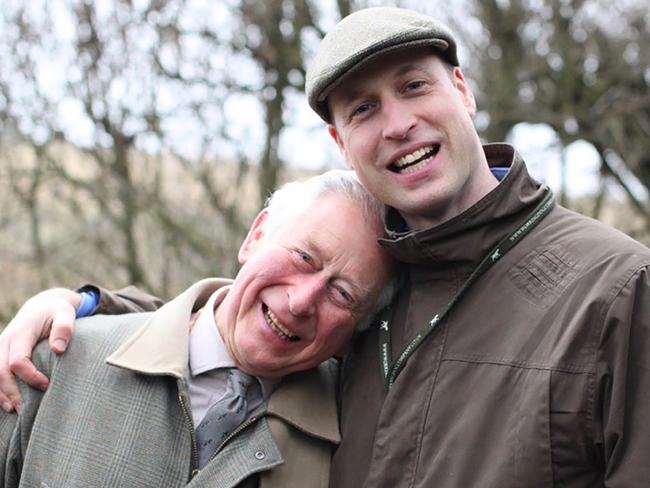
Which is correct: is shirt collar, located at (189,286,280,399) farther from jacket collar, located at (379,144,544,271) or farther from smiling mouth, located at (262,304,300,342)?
jacket collar, located at (379,144,544,271)

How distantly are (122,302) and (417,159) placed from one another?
51.5 inches

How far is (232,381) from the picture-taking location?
266 centimetres

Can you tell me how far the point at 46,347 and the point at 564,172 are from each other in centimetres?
629

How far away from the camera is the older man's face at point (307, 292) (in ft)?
8.45

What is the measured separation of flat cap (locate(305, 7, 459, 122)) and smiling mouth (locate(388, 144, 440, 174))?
0.28 metres

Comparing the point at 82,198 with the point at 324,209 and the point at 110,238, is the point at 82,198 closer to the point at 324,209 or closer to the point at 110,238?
the point at 110,238

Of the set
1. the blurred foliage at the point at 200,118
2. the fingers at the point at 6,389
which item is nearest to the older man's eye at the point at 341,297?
the fingers at the point at 6,389

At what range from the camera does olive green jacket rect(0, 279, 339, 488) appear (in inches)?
95.9

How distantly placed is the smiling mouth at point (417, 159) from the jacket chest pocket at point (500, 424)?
0.56 metres

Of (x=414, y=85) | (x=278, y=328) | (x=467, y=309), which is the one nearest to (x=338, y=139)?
(x=414, y=85)

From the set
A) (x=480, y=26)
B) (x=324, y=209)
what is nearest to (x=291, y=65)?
(x=480, y=26)

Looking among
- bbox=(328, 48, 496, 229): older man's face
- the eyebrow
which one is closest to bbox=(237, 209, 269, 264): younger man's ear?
the eyebrow

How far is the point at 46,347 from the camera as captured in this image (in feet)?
8.70

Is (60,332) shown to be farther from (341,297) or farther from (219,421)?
(341,297)
